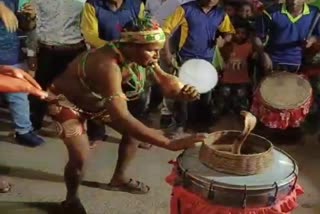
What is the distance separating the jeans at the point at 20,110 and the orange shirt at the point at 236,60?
187 cm

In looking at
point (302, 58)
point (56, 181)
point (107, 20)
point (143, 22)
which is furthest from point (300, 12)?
point (56, 181)

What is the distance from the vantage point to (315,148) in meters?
5.34

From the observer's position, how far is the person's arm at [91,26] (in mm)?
4770

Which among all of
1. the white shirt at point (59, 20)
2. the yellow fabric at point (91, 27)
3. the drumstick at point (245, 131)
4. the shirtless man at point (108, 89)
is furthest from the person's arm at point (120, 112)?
the white shirt at point (59, 20)

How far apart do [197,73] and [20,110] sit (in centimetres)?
151

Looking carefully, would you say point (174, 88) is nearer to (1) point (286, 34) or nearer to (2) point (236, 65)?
(1) point (286, 34)

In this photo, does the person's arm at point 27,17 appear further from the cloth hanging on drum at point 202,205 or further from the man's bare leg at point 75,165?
the cloth hanging on drum at point 202,205

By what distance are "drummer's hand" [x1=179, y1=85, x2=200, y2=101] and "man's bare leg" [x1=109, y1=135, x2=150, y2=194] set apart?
0.71 m

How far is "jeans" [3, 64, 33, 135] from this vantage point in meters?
5.01

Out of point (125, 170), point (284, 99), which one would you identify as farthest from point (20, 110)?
point (284, 99)

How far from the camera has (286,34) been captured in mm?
5270

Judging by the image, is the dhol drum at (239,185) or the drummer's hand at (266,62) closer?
the dhol drum at (239,185)

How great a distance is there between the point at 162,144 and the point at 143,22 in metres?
0.81

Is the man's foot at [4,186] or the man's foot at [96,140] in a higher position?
the man's foot at [4,186]
